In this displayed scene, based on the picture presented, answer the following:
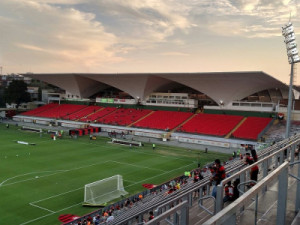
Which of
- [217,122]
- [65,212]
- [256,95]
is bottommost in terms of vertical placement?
[65,212]

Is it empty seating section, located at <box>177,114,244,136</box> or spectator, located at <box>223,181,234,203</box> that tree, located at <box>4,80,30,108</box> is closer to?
empty seating section, located at <box>177,114,244,136</box>

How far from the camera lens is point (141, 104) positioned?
61.7 m

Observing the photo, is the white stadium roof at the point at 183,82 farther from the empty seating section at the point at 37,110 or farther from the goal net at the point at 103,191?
the goal net at the point at 103,191

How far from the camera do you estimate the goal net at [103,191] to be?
64.7 ft

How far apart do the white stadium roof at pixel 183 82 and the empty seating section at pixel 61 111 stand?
3.76 meters

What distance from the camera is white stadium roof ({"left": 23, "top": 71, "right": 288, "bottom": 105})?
152 feet

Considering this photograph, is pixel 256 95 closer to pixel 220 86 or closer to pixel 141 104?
pixel 220 86

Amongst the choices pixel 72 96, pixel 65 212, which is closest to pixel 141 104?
pixel 72 96

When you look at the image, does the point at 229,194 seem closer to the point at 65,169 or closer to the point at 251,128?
the point at 65,169

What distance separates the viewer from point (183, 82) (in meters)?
53.8

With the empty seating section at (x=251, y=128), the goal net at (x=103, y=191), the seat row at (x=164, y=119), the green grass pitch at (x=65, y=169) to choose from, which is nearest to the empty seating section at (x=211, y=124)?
the seat row at (x=164, y=119)

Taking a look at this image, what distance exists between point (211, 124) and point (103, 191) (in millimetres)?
29407

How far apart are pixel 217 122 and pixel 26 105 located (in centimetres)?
5435

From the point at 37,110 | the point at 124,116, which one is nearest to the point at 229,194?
the point at 124,116
